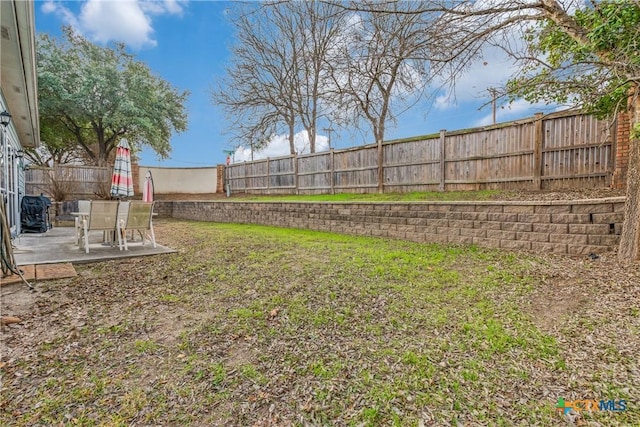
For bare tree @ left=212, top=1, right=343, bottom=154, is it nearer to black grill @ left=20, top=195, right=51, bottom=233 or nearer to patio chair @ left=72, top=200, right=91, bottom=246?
black grill @ left=20, top=195, right=51, bottom=233

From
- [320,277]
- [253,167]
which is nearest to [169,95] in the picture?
[253,167]

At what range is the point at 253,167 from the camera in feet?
49.1

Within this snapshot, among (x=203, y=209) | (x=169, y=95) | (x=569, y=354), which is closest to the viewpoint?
(x=569, y=354)

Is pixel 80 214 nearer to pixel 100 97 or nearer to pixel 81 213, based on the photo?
pixel 81 213

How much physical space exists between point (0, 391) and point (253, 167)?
535 inches

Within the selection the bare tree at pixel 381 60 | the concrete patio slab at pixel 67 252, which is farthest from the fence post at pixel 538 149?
the concrete patio slab at pixel 67 252

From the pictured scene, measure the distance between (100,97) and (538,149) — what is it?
19.0 meters

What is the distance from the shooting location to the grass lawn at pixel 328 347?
1743 millimetres

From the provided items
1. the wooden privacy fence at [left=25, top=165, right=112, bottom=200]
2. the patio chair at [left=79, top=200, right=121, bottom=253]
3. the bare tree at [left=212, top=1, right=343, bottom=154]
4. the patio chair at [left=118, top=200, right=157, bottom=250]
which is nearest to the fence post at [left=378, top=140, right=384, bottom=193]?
the bare tree at [left=212, top=1, right=343, bottom=154]

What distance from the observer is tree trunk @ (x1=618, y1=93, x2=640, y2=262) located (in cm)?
375

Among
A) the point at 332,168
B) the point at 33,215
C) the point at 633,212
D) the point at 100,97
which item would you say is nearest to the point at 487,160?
the point at 633,212

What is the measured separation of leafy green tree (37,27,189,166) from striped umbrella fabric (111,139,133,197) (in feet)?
38.0

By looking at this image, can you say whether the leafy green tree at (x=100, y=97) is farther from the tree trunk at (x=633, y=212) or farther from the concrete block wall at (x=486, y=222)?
the tree trunk at (x=633, y=212)

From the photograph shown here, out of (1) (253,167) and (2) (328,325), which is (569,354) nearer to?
(2) (328,325)
